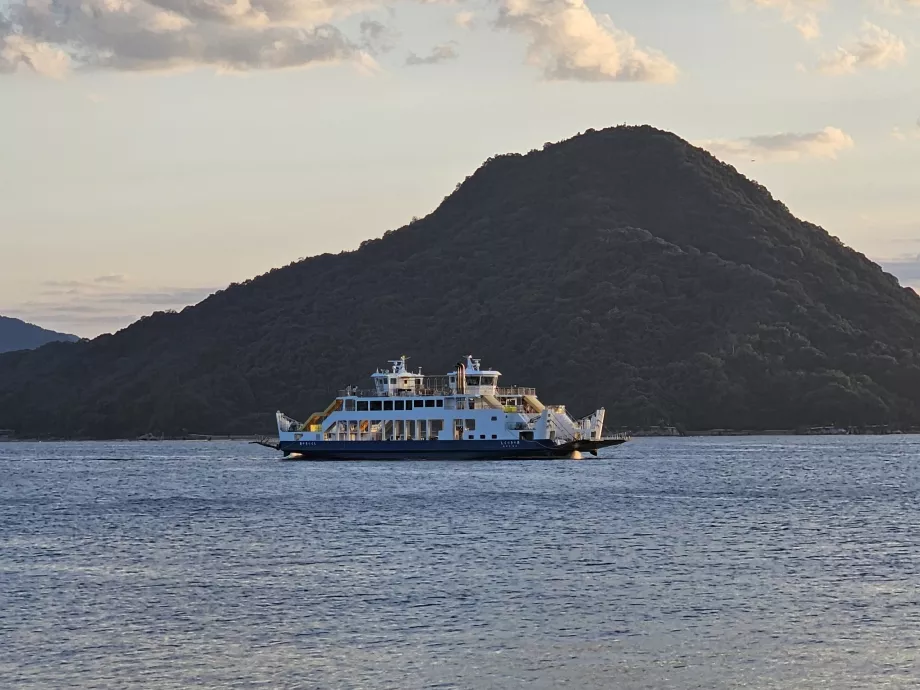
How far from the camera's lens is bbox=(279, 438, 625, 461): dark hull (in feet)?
475

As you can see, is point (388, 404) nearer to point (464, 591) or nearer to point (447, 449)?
point (447, 449)

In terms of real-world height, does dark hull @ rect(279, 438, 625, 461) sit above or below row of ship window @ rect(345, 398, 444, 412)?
below

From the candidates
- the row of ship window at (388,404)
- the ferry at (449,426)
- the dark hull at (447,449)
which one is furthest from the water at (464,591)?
the row of ship window at (388,404)

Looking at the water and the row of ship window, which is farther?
the row of ship window

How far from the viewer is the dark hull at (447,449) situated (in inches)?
5704

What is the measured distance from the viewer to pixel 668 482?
124375mm

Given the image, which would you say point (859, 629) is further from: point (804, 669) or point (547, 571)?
point (547, 571)

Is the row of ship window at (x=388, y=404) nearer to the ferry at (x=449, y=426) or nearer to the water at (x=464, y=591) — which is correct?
the ferry at (x=449, y=426)

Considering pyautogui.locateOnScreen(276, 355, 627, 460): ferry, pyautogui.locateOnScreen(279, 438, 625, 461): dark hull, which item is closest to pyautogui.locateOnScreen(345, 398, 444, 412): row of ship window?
pyautogui.locateOnScreen(276, 355, 627, 460): ferry

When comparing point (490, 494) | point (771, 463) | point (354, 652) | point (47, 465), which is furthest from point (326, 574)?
point (47, 465)

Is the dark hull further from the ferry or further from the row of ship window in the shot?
the row of ship window

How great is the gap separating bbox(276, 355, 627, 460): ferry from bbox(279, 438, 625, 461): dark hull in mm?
98

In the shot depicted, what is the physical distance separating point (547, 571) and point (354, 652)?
59.4 ft

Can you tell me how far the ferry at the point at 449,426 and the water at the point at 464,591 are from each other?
38.6 meters
